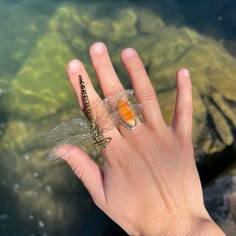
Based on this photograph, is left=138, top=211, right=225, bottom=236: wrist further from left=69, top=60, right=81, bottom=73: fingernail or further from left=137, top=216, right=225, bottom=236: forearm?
left=69, top=60, right=81, bottom=73: fingernail

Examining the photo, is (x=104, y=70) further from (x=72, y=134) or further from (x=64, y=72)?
(x=64, y=72)

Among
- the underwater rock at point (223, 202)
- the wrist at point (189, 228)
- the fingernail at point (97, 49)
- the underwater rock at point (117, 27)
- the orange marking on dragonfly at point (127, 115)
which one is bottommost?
the underwater rock at point (223, 202)

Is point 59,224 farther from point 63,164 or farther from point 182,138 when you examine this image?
point 182,138

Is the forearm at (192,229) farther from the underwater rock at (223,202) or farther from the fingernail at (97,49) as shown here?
the fingernail at (97,49)

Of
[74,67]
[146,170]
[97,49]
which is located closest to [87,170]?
[146,170]

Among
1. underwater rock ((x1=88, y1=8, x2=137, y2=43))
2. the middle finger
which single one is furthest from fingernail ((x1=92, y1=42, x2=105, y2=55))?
underwater rock ((x1=88, y1=8, x2=137, y2=43))

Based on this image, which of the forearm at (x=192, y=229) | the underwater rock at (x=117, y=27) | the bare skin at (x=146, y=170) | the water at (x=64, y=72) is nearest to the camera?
the forearm at (x=192, y=229)

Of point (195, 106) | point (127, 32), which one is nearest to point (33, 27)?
point (127, 32)

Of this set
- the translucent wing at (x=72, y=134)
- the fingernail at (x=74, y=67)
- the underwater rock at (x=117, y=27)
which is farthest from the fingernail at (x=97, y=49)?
the underwater rock at (x=117, y=27)
